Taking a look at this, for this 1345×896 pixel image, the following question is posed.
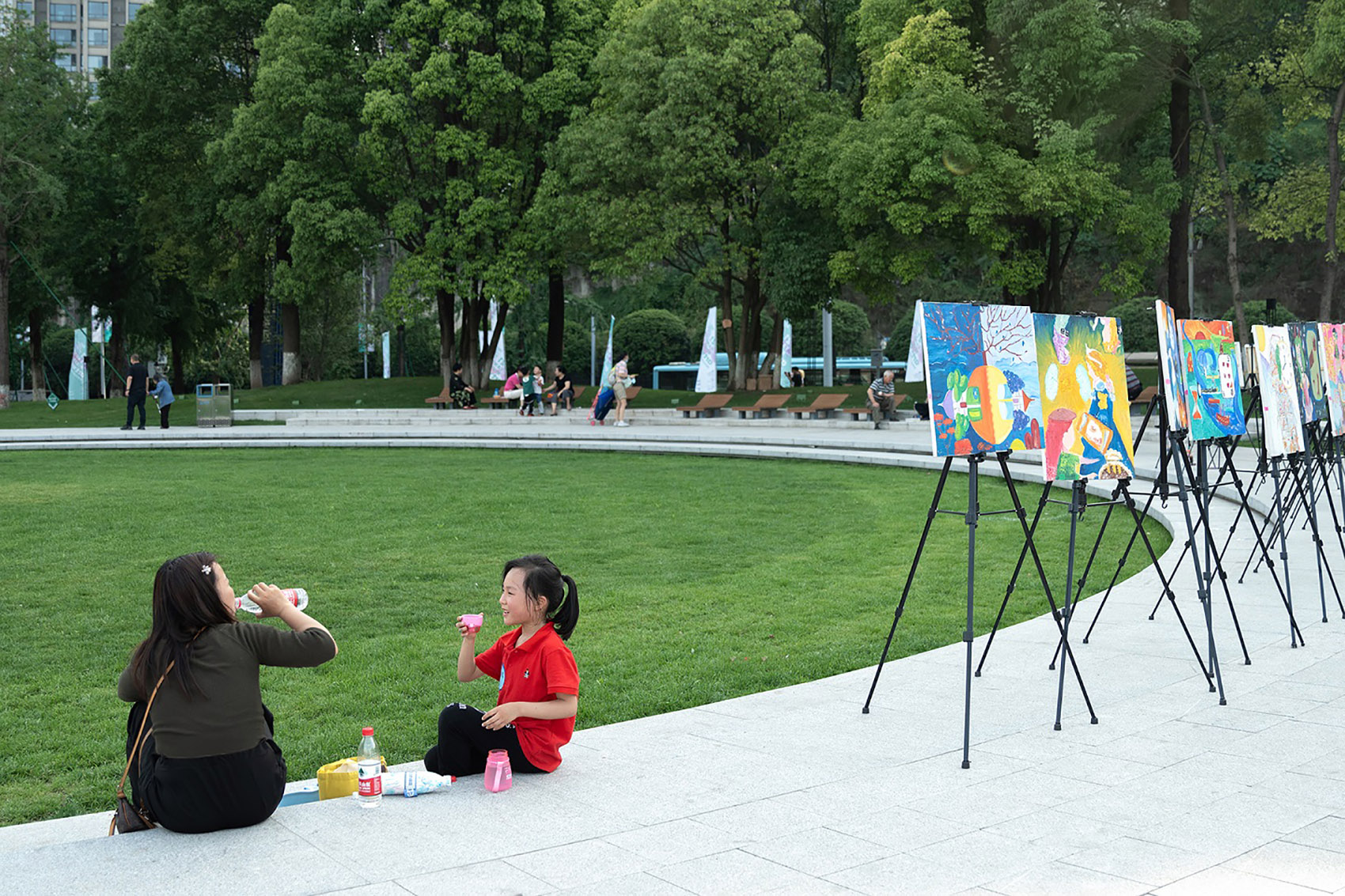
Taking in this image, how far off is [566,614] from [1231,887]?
2673mm

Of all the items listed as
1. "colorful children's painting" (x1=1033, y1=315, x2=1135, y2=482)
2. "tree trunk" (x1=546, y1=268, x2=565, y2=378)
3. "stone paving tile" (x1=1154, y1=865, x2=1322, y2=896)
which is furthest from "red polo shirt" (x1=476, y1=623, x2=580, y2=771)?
"tree trunk" (x1=546, y1=268, x2=565, y2=378)

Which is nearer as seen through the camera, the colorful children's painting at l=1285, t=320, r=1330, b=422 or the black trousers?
the colorful children's painting at l=1285, t=320, r=1330, b=422

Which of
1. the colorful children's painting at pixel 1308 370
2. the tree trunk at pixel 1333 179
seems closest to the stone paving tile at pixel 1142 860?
the colorful children's painting at pixel 1308 370

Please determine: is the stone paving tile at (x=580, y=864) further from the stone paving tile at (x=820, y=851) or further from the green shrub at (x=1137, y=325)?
the green shrub at (x=1137, y=325)

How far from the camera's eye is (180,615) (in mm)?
4562

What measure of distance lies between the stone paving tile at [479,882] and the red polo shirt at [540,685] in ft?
3.34

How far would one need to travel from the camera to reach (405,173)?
127 feet

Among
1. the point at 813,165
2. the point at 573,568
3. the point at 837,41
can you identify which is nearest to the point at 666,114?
the point at 813,165

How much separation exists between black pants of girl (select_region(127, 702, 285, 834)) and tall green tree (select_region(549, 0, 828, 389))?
96.5ft

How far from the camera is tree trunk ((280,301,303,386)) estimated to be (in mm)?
42253

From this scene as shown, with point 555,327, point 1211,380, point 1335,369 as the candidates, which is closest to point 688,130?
point 555,327

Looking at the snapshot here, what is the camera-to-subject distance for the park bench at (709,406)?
113ft

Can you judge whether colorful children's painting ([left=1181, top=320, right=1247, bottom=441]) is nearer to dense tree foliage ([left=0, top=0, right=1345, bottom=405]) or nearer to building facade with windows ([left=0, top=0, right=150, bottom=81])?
dense tree foliage ([left=0, top=0, right=1345, bottom=405])

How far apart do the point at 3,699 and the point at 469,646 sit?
316 centimetres
